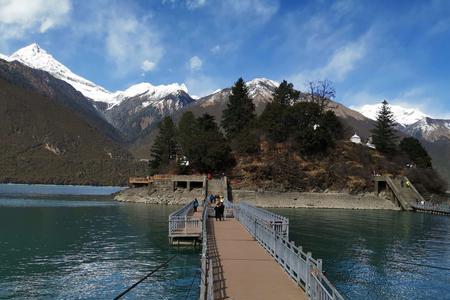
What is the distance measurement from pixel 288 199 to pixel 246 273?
6477cm

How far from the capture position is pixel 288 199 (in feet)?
268

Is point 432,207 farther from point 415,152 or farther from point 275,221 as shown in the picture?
point 275,221

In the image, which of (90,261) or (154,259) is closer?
(90,261)

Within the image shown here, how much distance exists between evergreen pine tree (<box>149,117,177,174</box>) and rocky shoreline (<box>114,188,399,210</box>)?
20538mm

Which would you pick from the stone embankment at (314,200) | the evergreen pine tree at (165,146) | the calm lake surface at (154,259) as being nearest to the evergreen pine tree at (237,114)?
the evergreen pine tree at (165,146)

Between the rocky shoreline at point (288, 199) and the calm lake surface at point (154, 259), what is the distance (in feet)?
98.8

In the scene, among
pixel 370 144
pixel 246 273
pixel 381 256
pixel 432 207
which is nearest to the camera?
pixel 246 273

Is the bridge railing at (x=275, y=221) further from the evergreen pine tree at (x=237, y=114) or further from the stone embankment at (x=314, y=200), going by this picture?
the evergreen pine tree at (x=237, y=114)

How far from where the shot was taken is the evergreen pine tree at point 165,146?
105m

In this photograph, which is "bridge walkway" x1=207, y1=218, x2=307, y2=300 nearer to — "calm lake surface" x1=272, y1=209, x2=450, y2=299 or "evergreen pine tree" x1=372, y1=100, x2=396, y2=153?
"calm lake surface" x1=272, y1=209, x2=450, y2=299

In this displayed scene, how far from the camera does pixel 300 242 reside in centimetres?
3603

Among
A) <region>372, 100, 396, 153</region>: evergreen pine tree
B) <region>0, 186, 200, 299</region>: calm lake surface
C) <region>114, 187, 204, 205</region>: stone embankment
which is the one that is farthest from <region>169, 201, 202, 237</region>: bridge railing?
<region>372, 100, 396, 153</region>: evergreen pine tree

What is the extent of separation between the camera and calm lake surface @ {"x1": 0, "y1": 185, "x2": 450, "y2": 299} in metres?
21.4

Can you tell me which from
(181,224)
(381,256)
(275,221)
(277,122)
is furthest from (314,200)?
(275,221)
